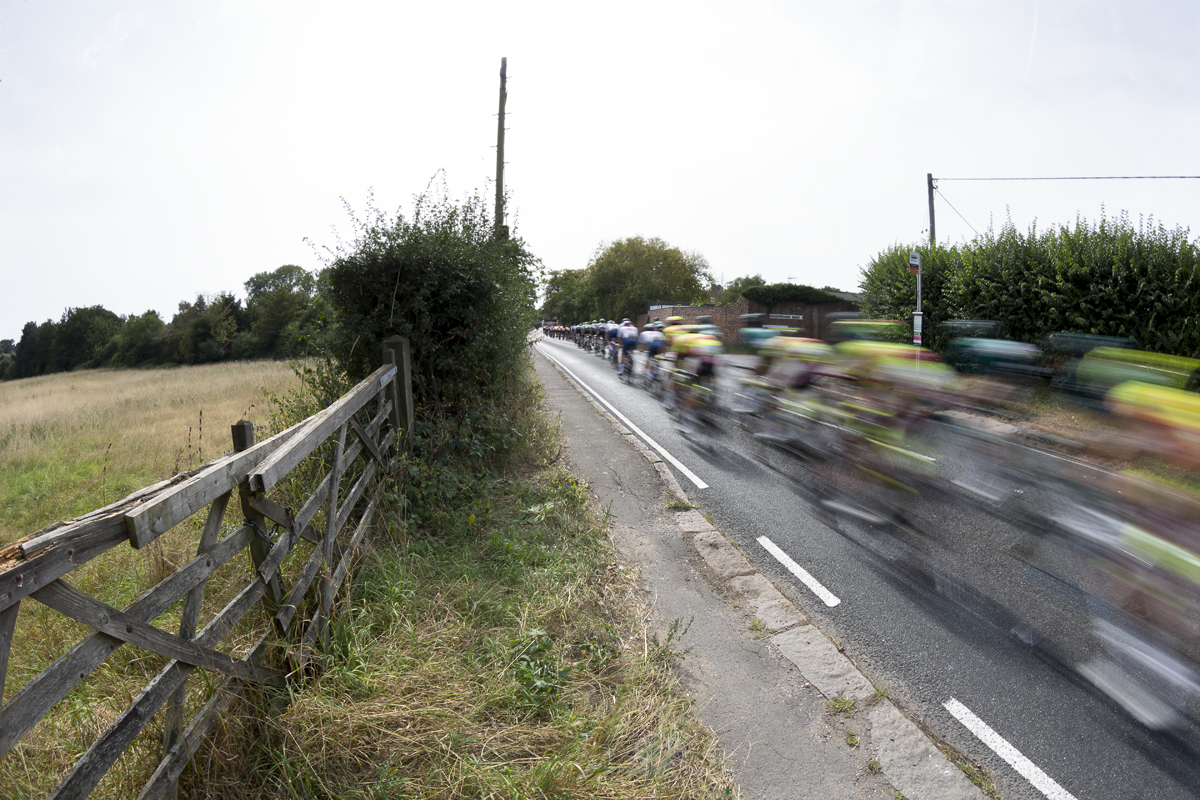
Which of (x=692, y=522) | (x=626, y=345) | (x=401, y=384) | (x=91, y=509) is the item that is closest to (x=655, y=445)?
(x=692, y=522)

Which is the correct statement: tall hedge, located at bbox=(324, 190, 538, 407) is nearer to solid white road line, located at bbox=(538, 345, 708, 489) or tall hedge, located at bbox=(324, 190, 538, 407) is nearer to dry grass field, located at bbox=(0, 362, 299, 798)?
dry grass field, located at bbox=(0, 362, 299, 798)

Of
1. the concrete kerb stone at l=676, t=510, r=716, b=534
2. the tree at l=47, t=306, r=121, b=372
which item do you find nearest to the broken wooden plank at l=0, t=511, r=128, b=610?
the concrete kerb stone at l=676, t=510, r=716, b=534

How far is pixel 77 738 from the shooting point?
2604 millimetres

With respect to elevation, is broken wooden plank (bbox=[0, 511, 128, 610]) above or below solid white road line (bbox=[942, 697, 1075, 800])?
above

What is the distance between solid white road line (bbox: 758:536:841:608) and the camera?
4.75 metres

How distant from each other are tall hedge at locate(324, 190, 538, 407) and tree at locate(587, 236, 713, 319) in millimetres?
50911

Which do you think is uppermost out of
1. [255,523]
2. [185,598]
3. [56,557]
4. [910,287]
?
[910,287]

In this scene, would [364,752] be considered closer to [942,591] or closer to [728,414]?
[942,591]

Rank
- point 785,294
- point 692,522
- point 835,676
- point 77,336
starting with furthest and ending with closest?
1. point 77,336
2. point 785,294
3. point 692,522
4. point 835,676

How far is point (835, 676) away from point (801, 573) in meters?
1.47

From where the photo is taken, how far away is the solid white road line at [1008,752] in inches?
113

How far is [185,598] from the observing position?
2547 mm

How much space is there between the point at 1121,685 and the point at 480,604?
390 centimetres

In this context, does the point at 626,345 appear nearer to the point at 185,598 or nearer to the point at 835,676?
the point at 835,676
